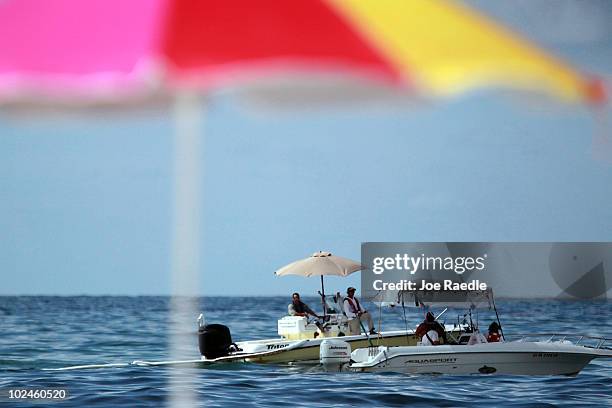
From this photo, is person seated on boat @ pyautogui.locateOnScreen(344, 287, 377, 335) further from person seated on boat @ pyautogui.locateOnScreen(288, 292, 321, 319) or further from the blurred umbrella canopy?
the blurred umbrella canopy

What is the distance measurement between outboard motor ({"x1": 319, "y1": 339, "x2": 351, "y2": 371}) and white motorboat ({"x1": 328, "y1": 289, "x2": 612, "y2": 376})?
0.23ft

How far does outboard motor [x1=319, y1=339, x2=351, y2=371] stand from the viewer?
20.1 metres

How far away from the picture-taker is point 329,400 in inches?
712

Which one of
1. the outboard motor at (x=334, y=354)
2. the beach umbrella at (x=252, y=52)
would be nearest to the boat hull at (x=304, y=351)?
the outboard motor at (x=334, y=354)

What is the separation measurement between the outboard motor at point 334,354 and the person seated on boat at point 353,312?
182cm

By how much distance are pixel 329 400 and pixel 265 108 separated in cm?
1421

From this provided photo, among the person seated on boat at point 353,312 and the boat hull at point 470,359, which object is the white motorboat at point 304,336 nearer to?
the person seated on boat at point 353,312

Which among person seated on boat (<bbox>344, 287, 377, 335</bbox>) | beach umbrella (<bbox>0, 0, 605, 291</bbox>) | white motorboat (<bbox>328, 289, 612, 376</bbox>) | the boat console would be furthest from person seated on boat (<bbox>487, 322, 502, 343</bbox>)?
beach umbrella (<bbox>0, 0, 605, 291</bbox>)

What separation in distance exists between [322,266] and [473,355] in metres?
4.74

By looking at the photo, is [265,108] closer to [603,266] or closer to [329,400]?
[329,400]

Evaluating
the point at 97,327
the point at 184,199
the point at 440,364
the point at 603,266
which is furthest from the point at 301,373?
the point at 603,266

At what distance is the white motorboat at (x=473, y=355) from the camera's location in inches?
765

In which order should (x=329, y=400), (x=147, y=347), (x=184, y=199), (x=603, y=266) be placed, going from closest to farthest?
(x=184, y=199) → (x=329, y=400) → (x=147, y=347) → (x=603, y=266)

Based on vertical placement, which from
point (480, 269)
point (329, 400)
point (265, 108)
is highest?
point (480, 269)
